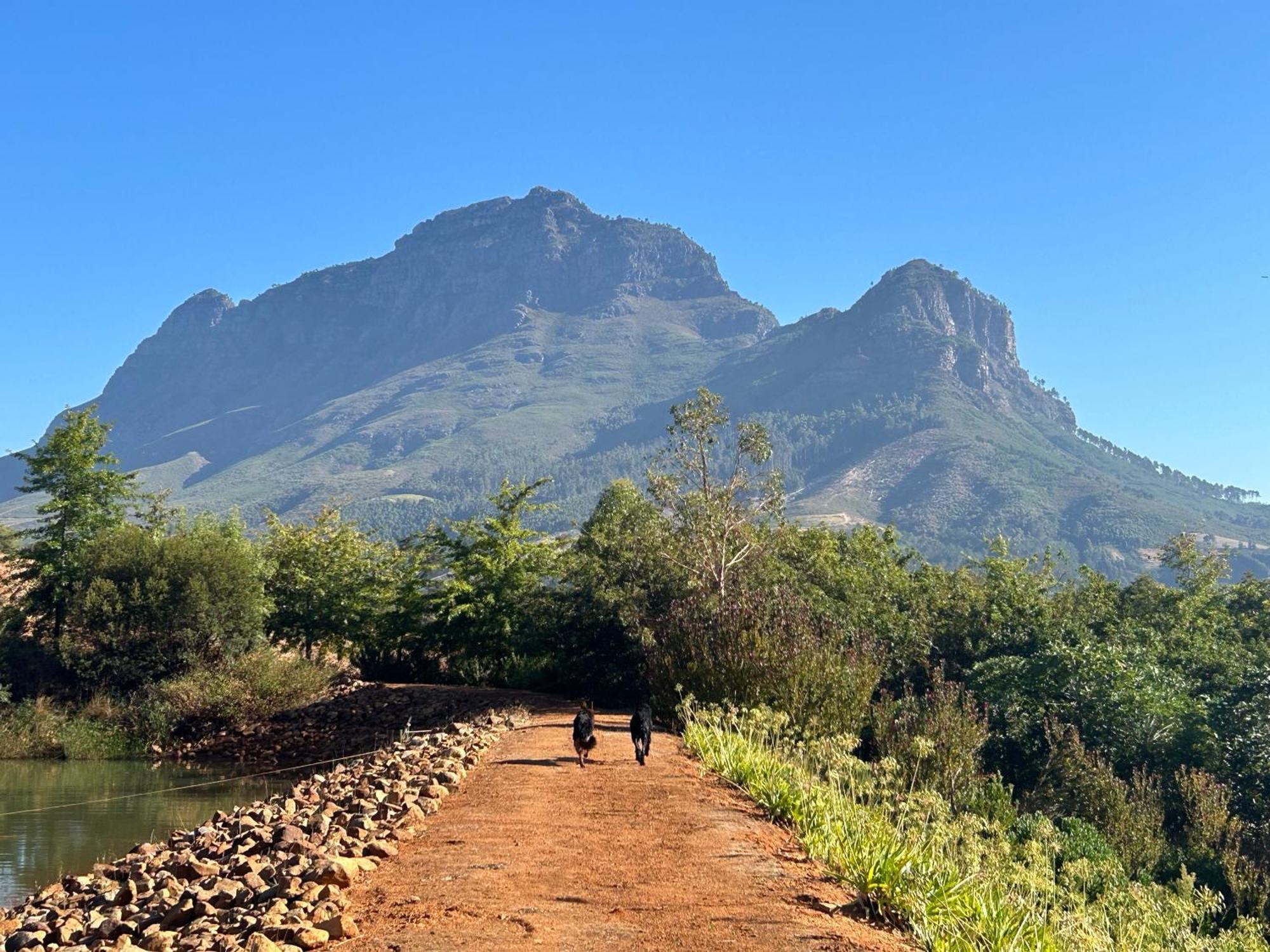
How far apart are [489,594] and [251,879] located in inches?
1133

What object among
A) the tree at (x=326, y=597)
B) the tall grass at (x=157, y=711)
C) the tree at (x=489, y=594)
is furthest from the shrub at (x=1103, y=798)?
the tree at (x=326, y=597)

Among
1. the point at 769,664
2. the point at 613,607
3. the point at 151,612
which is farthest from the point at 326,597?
the point at 769,664

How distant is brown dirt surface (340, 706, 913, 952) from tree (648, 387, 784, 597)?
731 inches

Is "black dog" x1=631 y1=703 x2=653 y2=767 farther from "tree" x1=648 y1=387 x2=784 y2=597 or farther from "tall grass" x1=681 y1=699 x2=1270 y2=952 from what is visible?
"tree" x1=648 y1=387 x2=784 y2=597

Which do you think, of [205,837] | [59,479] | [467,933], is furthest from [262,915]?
[59,479]

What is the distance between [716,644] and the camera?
2334 centimetres

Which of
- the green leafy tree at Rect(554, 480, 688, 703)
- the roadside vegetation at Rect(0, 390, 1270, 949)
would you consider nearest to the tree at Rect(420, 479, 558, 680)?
the roadside vegetation at Rect(0, 390, 1270, 949)

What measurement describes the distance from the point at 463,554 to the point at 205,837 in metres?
25.7

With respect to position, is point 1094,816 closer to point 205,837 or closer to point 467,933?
point 205,837

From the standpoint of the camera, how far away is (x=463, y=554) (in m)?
40.8

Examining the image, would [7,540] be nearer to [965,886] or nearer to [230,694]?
[230,694]

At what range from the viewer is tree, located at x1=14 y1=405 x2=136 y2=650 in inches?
1517

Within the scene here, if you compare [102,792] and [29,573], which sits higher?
[29,573]

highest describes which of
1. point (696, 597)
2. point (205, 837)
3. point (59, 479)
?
point (59, 479)
